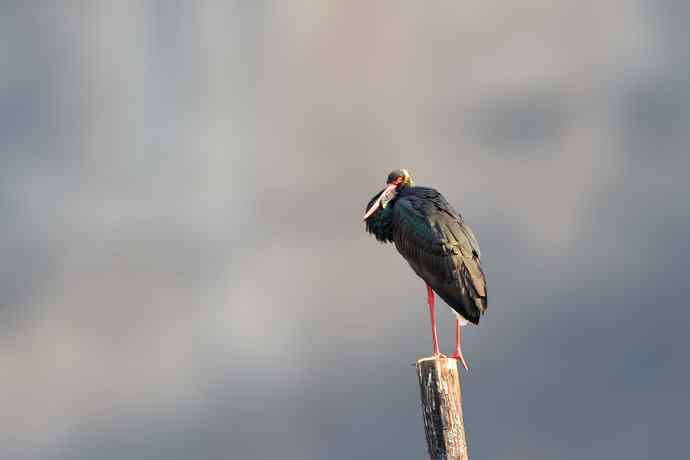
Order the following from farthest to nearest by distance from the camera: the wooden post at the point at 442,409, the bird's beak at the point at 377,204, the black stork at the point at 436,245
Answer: the bird's beak at the point at 377,204
the black stork at the point at 436,245
the wooden post at the point at 442,409

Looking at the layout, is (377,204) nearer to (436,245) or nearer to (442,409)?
(436,245)

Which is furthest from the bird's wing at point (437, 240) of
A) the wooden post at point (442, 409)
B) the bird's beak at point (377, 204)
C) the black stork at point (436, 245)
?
the wooden post at point (442, 409)

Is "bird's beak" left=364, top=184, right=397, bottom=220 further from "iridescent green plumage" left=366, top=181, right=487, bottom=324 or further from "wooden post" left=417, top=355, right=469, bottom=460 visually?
"wooden post" left=417, top=355, right=469, bottom=460

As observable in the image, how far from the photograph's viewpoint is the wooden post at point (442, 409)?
34.6 ft

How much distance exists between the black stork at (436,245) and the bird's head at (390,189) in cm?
2

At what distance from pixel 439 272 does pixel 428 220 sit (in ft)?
3.10

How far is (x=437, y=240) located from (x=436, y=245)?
0.09 m

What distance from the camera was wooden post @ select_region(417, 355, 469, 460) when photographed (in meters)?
10.5

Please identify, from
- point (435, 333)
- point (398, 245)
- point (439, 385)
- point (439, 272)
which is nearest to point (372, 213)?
point (398, 245)

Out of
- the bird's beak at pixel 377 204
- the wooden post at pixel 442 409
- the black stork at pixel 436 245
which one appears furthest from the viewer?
the bird's beak at pixel 377 204

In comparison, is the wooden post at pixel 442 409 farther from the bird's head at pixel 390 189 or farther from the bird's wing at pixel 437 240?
the bird's head at pixel 390 189

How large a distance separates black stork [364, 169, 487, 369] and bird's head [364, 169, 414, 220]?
0.08 feet

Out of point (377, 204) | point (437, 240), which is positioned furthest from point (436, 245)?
point (377, 204)

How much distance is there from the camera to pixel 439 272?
49.5ft
